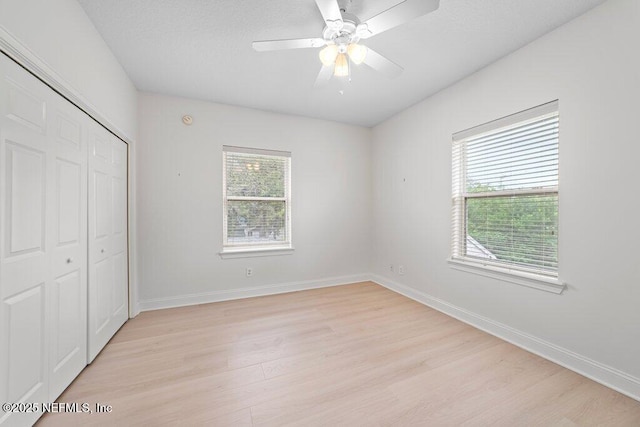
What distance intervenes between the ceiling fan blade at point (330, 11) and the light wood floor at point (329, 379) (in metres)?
2.40

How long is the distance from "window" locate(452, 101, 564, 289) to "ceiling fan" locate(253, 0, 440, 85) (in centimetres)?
129

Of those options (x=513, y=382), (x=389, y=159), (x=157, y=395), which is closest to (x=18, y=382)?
(x=157, y=395)

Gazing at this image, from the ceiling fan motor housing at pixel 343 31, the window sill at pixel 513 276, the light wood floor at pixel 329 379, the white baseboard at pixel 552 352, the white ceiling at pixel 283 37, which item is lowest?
the light wood floor at pixel 329 379

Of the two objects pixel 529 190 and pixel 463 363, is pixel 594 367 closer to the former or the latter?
pixel 463 363

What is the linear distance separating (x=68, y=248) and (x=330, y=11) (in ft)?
7.52

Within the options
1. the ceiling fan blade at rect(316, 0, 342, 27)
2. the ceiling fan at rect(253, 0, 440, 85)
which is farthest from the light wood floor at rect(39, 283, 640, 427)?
the ceiling fan blade at rect(316, 0, 342, 27)

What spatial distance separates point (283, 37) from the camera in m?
2.07

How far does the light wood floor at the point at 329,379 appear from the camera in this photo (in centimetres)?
147

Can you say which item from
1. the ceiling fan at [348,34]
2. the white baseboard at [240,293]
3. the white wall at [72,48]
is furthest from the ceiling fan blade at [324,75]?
the white baseboard at [240,293]

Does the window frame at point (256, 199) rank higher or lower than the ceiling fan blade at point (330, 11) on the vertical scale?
lower

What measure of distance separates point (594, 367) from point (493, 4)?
2.67 meters

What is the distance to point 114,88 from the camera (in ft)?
7.57

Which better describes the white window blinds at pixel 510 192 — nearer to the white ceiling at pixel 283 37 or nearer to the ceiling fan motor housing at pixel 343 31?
the white ceiling at pixel 283 37

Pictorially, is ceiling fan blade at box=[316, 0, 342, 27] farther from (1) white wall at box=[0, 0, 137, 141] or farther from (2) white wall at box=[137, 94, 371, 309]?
(2) white wall at box=[137, 94, 371, 309]
